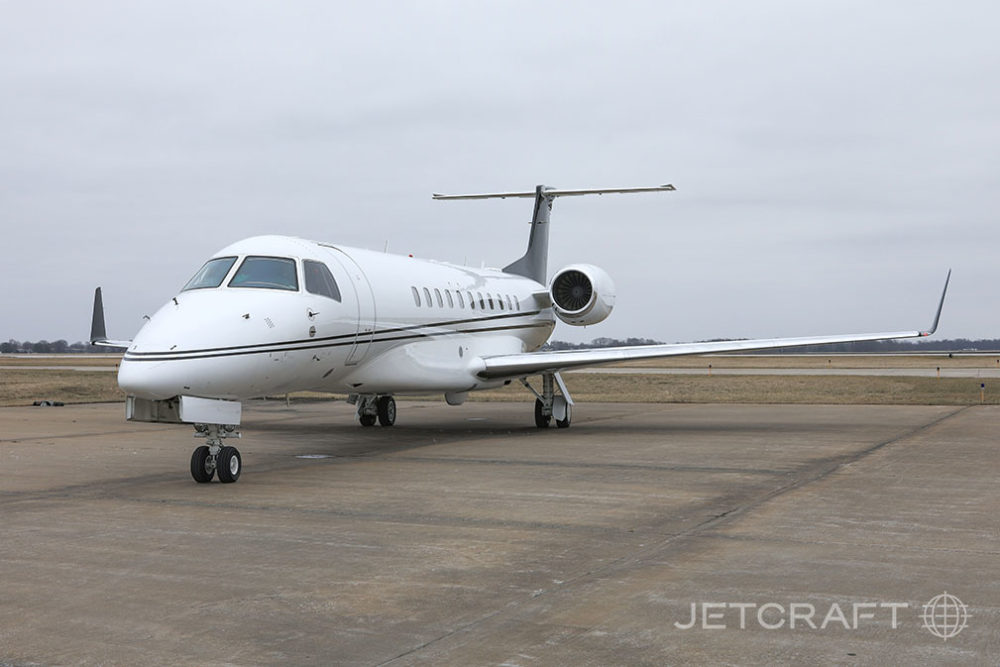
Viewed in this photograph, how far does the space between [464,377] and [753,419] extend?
23.2 ft

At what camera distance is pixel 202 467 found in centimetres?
1162

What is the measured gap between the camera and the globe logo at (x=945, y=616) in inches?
208

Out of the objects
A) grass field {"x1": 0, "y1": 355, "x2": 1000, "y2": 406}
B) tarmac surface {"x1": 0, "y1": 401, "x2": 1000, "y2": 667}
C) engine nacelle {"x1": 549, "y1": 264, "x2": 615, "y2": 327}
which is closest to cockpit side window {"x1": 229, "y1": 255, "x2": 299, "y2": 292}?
tarmac surface {"x1": 0, "y1": 401, "x2": 1000, "y2": 667}

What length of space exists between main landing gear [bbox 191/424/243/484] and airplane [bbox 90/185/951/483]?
0.02m

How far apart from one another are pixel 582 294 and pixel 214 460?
437 inches

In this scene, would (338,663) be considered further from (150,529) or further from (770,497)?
(770,497)

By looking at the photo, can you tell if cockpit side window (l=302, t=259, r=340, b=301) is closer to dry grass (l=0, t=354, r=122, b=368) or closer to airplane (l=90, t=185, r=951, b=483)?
airplane (l=90, t=185, r=951, b=483)

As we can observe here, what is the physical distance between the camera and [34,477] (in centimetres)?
1214

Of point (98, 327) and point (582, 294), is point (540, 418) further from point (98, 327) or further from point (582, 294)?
point (98, 327)

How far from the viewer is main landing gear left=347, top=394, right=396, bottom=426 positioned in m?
20.7

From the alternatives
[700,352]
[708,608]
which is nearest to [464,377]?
[700,352]

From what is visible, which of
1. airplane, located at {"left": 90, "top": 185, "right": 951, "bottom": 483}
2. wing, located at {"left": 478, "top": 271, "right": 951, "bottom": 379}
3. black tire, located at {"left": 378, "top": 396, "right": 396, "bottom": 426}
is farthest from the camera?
black tire, located at {"left": 378, "top": 396, "right": 396, "bottom": 426}
